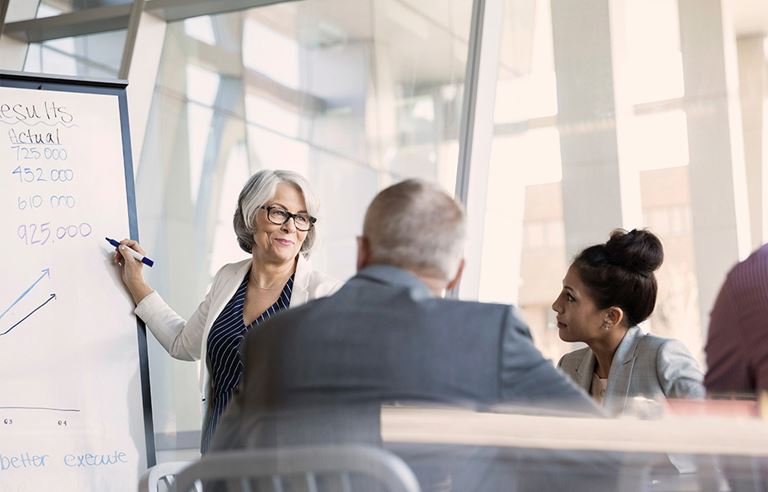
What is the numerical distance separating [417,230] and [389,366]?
0.25 m

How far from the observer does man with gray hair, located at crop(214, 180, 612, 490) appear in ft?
4.48

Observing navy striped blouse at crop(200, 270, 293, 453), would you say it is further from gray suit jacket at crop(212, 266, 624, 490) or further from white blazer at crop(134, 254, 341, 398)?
gray suit jacket at crop(212, 266, 624, 490)

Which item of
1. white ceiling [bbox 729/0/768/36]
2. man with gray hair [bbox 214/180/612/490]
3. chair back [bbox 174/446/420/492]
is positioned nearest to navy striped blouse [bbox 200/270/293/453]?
man with gray hair [bbox 214/180/612/490]

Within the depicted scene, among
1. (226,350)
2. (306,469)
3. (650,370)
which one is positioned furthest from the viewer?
(226,350)

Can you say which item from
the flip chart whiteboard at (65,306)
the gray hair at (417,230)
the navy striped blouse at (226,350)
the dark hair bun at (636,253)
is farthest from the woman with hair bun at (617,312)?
the flip chart whiteboard at (65,306)

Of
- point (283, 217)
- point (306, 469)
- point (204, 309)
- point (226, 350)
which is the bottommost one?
point (306, 469)

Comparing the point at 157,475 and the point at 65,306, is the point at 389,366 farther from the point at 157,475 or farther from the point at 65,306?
the point at 65,306

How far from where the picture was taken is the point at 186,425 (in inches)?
145

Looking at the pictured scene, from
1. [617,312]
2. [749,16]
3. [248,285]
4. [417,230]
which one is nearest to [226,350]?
[248,285]

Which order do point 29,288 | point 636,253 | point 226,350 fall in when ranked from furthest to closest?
point 29,288, point 226,350, point 636,253

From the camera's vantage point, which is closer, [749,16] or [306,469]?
[306,469]

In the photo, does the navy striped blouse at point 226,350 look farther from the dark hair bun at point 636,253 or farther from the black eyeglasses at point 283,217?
the dark hair bun at point 636,253

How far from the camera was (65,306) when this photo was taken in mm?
2670

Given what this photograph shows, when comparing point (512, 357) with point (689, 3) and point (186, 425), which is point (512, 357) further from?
point (186, 425)
